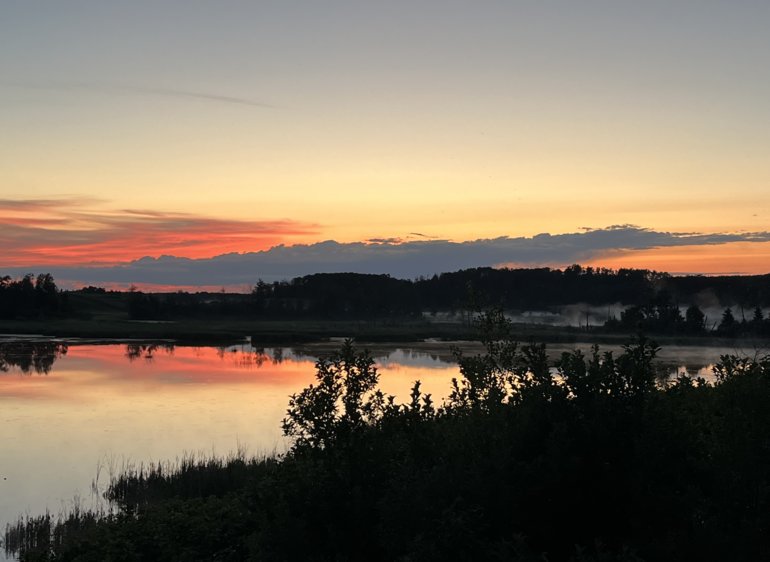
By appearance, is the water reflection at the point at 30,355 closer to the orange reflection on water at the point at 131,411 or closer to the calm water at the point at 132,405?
the calm water at the point at 132,405

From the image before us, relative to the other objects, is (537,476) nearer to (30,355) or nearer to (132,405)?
(132,405)

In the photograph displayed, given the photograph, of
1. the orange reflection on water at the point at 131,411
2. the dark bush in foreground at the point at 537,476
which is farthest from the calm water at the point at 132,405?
the dark bush in foreground at the point at 537,476

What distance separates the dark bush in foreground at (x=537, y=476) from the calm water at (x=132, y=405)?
37.3ft

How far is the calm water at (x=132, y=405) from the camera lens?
872 inches

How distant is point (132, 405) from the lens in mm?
35188

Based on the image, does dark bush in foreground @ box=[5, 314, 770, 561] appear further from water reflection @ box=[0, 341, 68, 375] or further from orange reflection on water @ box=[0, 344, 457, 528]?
water reflection @ box=[0, 341, 68, 375]

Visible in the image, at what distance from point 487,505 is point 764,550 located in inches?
102

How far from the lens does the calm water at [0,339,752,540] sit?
22.1 m

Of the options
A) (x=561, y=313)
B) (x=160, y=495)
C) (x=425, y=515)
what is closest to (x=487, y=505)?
(x=425, y=515)

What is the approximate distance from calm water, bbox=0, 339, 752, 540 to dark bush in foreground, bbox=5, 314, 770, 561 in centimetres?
1136

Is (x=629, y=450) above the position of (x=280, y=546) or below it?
above

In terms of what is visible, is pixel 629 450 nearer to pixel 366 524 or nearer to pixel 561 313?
pixel 366 524

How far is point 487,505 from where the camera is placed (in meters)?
7.70

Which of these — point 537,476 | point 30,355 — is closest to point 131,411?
point 537,476
